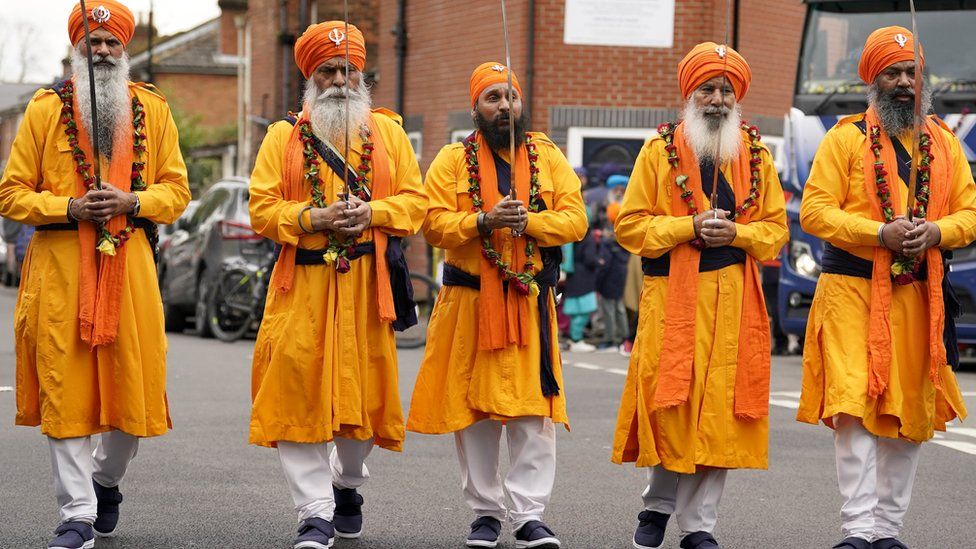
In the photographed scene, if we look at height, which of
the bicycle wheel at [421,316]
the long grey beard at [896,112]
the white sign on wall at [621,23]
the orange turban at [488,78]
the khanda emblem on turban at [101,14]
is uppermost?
the white sign on wall at [621,23]

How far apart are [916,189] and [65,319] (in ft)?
11.5

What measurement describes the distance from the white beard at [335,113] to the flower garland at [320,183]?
0.12ft

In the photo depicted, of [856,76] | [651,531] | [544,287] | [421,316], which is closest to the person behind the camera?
[651,531]

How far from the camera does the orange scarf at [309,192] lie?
278 inches

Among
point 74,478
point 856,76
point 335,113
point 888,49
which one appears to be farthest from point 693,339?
point 856,76

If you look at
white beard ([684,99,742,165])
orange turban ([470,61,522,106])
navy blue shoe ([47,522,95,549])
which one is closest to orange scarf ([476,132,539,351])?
orange turban ([470,61,522,106])

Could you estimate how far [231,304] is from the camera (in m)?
18.6

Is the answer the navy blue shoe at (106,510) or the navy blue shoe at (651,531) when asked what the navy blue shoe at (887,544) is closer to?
the navy blue shoe at (651,531)

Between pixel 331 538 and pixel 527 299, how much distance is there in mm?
1328

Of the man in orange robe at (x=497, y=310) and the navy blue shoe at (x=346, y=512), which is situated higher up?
the man in orange robe at (x=497, y=310)

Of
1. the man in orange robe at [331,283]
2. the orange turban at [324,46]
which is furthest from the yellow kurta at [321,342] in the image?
the orange turban at [324,46]

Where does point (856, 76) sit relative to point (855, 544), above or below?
above

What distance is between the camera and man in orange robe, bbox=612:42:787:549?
22.4ft

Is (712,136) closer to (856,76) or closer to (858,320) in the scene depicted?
(858,320)
